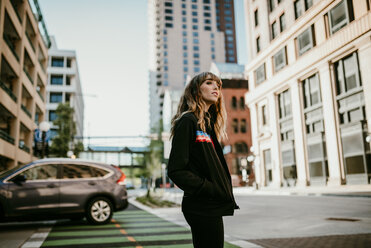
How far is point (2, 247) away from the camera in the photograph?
6539mm

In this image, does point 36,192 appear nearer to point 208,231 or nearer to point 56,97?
point 208,231

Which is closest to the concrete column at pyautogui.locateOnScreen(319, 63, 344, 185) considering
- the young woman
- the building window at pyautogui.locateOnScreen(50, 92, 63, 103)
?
the young woman

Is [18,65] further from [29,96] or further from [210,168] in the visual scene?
[210,168]

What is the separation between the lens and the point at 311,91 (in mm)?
32406

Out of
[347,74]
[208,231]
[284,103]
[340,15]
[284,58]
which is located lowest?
[208,231]

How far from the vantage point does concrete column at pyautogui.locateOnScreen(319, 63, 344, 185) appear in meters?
27.9

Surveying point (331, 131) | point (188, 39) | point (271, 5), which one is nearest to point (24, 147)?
point (331, 131)

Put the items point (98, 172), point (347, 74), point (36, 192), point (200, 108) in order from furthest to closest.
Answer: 1. point (347, 74)
2. point (98, 172)
3. point (36, 192)
4. point (200, 108)

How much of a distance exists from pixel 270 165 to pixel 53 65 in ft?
160

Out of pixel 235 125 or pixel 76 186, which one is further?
pixel 235 125

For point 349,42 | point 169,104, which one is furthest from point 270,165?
point 169,104

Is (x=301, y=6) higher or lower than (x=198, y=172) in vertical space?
higher

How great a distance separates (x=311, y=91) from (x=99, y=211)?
26.9 metres

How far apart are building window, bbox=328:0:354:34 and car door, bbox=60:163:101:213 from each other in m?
24.4
